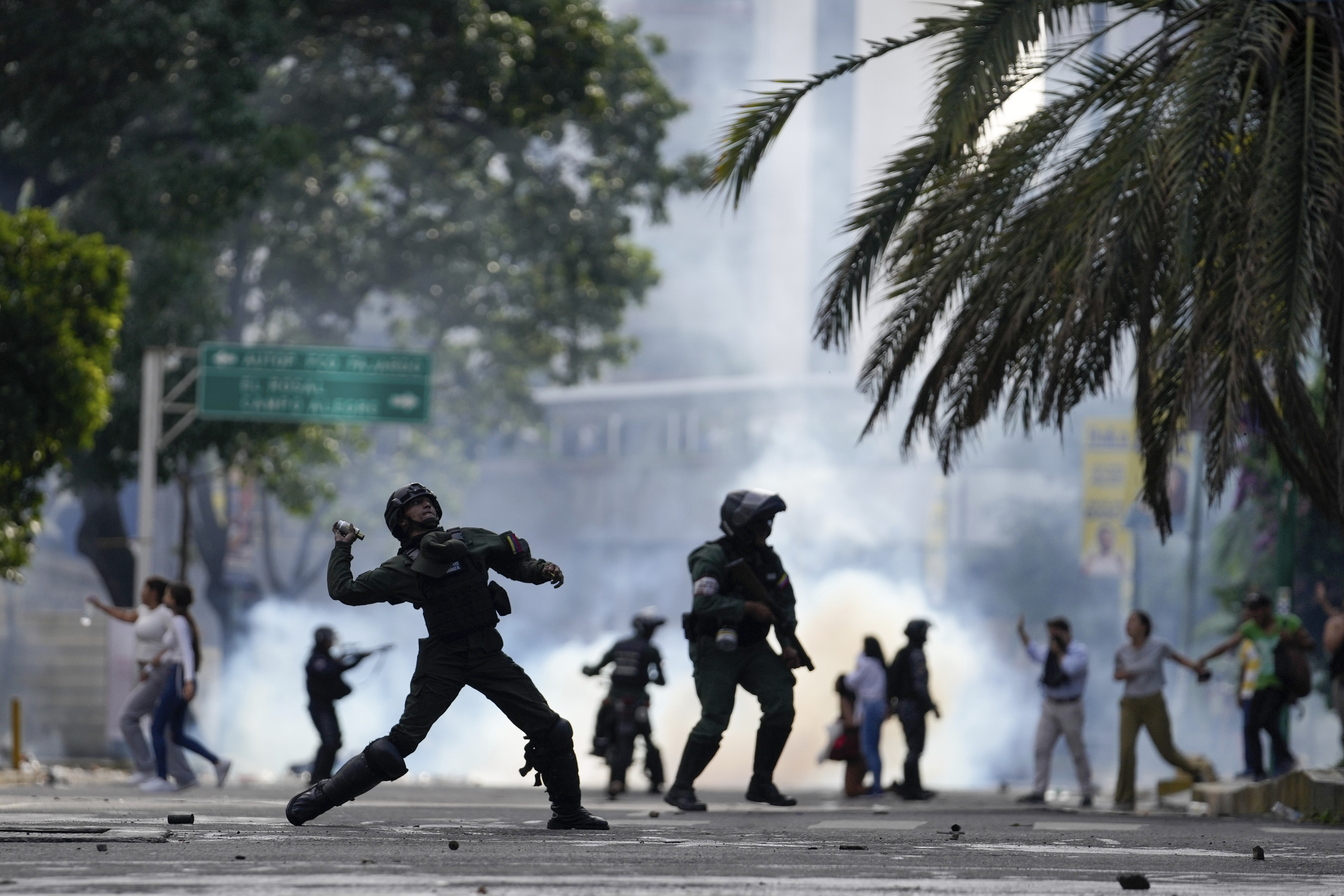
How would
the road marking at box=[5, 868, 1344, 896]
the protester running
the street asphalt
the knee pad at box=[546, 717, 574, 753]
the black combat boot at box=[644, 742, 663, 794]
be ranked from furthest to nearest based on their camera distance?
the black combat boot at box=[644, 742, 663, 794]
the protester running
the knee pad at box=[546, 717, 574, 753]
the street asphalt
the road marking at box=[5, 868, 1344, 896]

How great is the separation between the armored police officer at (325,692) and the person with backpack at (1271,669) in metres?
6.54

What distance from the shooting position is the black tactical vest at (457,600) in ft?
27.6

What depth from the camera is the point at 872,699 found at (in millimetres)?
17141

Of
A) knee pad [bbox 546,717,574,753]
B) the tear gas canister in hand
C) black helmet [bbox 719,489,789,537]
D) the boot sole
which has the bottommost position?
the boot sole

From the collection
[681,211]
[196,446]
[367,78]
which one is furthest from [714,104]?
[196,446]

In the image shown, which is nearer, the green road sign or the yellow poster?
the green road sign

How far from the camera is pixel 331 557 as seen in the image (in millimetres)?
8352

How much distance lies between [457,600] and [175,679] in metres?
6.86

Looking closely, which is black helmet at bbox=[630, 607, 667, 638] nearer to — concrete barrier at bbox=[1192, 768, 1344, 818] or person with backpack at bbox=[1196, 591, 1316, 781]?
person with backpack at bbox=[1196, 591, 1316, 781]

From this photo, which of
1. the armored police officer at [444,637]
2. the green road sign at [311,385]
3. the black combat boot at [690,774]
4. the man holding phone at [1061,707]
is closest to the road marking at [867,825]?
the black combat boot at [690,774]

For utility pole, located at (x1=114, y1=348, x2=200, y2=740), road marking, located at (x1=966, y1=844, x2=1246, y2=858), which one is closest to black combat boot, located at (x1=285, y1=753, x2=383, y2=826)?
road marking, located at (x1=966, y1=844, x2=1246, y2=858)

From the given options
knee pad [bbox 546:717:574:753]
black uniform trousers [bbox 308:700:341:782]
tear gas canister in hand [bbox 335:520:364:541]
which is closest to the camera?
tear gas canister in hand [bbox 335:520:364:541]

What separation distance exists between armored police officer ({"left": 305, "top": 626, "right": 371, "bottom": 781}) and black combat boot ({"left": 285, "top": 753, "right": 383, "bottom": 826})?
6.95 meters

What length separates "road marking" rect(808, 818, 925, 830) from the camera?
31.8 ft
